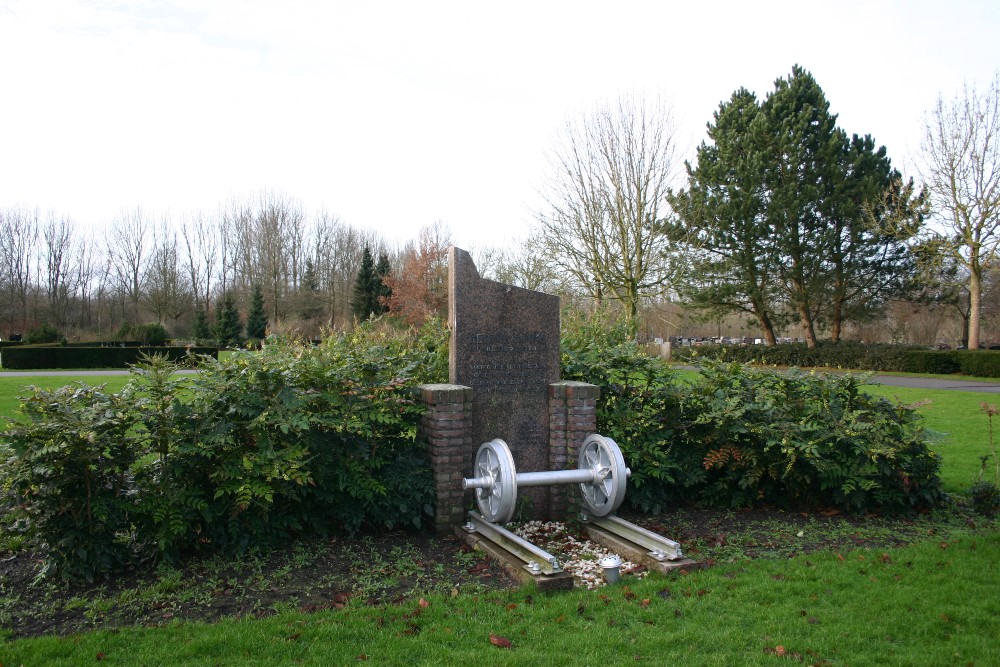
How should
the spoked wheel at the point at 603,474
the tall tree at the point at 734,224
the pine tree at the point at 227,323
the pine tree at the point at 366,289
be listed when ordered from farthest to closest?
the pine tree at the point at 366,289 → the pine tree at the point at 227,323 → the tall tree at the point at 734,224 → the spoked wheel at the point at 603,474

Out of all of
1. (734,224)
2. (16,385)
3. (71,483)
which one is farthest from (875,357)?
(16,385)

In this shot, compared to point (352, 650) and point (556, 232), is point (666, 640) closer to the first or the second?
point (352, 650)

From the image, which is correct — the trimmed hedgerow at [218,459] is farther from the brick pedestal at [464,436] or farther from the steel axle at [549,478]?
the steel axle at [549,478]

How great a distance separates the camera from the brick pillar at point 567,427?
231 inches

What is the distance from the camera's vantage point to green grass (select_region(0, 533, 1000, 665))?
3.21 meters

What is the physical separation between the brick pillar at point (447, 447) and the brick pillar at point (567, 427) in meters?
0.89

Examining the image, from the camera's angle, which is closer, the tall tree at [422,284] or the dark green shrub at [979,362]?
the dark green shrub at [979,362]

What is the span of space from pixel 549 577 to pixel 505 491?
2.73 feet

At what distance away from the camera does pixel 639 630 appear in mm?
3529

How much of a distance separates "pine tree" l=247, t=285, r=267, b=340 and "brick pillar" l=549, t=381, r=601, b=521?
4080 centimetres

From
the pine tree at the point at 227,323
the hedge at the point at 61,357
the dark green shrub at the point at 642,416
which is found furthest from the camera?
the pine tree at the point at 227,323

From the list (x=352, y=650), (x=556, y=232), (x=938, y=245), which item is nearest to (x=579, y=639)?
(x=352, y=650)

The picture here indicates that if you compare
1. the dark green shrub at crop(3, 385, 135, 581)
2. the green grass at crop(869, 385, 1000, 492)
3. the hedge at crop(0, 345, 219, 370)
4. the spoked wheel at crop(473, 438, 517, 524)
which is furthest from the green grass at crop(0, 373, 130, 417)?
the green grass at crop(869, 385, 1000, 492)

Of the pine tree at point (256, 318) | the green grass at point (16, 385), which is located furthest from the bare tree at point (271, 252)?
the green grass at point (16, 385)
